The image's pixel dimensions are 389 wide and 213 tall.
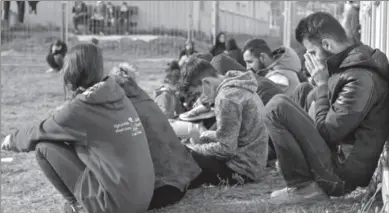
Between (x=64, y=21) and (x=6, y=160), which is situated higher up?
(x=64, y=21)

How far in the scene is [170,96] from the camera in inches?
272

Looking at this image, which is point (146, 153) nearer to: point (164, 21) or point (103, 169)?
point (103, 169)

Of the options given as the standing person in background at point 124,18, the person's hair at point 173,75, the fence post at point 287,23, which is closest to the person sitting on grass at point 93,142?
the person's hair at point 173,75

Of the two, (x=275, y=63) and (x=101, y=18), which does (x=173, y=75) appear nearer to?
(x=275, y=63)

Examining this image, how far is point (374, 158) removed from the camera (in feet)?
14.1

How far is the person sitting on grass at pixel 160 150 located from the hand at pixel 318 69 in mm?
1058

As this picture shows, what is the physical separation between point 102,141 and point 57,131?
272 millimetres

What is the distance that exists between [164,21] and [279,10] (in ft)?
24.8

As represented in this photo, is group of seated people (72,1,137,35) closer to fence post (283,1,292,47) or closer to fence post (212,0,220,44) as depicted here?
fence post (212,0,220,44)

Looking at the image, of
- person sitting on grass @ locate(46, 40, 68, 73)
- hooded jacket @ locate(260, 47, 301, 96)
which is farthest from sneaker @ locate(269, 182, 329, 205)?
person sitting on grass @ locate(46, 40, 68, 73)

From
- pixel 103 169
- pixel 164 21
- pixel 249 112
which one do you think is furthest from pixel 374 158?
pixel 164 21

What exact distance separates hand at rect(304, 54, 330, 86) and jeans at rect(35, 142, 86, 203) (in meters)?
1.57

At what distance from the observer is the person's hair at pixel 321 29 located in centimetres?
435

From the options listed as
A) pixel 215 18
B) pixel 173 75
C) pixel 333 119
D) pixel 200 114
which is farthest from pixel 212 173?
pixel 215 18
